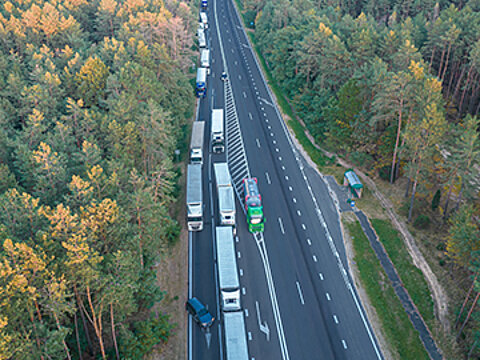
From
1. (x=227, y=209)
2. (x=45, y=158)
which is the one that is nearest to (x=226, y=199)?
(x=227, y=209)

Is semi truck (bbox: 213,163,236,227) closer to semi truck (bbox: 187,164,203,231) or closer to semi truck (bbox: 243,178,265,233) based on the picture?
semi truck (bbox: 243,178,265,233)

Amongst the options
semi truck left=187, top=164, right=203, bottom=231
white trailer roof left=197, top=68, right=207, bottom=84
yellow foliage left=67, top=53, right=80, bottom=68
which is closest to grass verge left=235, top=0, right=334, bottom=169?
white trailer roof left=197, top=68, right=207, bottom=84

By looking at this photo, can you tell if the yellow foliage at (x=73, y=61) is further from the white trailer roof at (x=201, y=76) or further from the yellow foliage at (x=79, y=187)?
the yellow foliage at (x=79, y=187)

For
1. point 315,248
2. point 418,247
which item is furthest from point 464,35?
point 315,248

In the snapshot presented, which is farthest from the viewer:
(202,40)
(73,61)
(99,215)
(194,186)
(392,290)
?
(202,40)

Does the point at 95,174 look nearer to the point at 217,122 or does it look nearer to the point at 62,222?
the point at 62,222

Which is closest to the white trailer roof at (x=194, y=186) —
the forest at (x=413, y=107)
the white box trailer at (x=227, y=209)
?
the white box trailer at (x=227, y=209)
